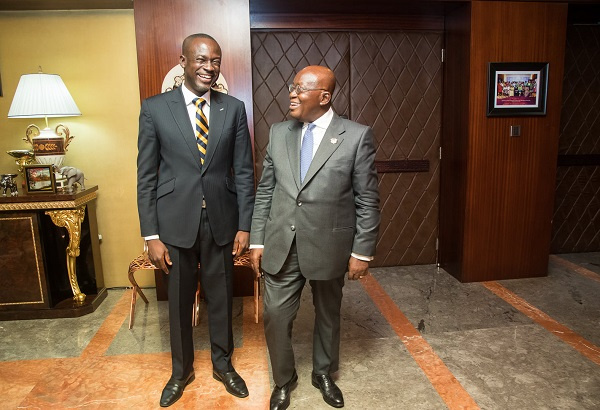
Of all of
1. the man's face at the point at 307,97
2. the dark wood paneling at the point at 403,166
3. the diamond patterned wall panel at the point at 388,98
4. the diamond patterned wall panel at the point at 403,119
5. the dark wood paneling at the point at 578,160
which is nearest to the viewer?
the man's face at the point at 307,97

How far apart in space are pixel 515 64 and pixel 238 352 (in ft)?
9.95

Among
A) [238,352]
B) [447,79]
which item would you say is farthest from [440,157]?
[238,352]

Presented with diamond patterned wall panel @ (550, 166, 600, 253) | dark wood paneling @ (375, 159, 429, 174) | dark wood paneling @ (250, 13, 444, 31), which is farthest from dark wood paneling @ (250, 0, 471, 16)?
diamond patterned wall panel @ (550, 166, 600, 253)

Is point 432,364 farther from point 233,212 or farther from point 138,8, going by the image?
point 138,8

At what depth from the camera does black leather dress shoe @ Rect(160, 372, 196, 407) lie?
2.18 metres

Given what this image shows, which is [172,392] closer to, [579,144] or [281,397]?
[281,397]

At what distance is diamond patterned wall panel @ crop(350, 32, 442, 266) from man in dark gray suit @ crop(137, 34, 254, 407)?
6.88ft

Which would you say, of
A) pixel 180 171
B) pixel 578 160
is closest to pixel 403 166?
pixel 578 160

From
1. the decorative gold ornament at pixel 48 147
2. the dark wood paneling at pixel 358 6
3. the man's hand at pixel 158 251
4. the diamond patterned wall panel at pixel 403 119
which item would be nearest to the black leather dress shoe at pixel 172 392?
the man's hand at pixel 158 251

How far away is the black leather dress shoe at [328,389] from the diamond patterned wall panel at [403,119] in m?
2.15

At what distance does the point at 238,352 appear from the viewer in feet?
8.90

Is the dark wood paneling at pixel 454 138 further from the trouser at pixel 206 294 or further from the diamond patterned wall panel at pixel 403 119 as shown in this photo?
the trouser at pixel 206 294

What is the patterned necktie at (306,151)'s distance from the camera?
2.00m

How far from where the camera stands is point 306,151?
202cm
